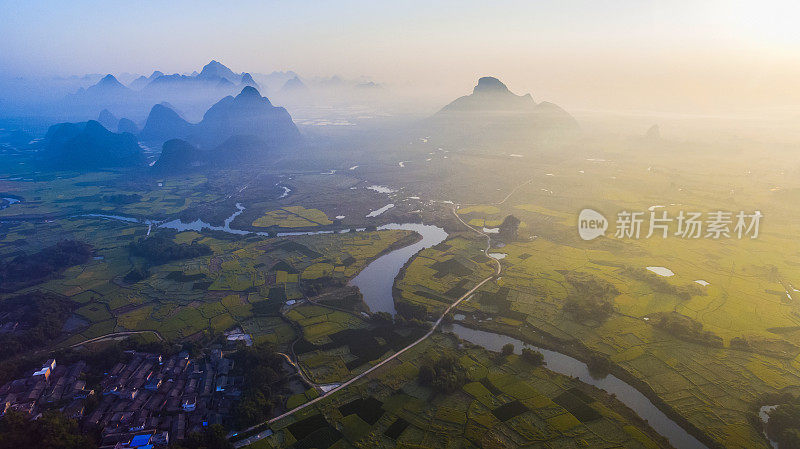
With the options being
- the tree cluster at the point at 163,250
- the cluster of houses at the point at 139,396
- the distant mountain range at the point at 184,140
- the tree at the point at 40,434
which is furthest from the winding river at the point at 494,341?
the distant mountain range at the point at 184,140

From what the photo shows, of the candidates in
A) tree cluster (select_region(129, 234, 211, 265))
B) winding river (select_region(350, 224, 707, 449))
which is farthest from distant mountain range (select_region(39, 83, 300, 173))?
winding river (select_region(350, 224, 707, 449))

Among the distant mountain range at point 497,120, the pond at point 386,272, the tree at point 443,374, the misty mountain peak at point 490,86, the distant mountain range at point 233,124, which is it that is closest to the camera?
the tree at point 443,374

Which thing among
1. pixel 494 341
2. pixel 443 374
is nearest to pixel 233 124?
pixel 494 341

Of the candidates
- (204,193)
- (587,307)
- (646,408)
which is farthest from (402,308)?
(204,193)

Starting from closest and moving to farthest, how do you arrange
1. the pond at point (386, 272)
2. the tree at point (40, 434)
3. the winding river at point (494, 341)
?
the tree at point (40, 434) < the winding river at point (494, 341) < the pond at point (386, 272)

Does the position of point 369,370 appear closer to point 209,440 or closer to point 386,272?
point 209,440

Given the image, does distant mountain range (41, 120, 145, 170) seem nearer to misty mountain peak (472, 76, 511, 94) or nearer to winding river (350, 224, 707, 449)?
winding river (350, 224, 707, 449)

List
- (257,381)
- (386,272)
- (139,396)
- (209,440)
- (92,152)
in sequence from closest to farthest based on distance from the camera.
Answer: (209,440)
(139,396)
(257,381)
(386,272)
(92,152)

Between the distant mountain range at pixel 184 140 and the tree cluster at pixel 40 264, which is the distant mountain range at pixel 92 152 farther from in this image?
the tree cluster at pixel 40 264
